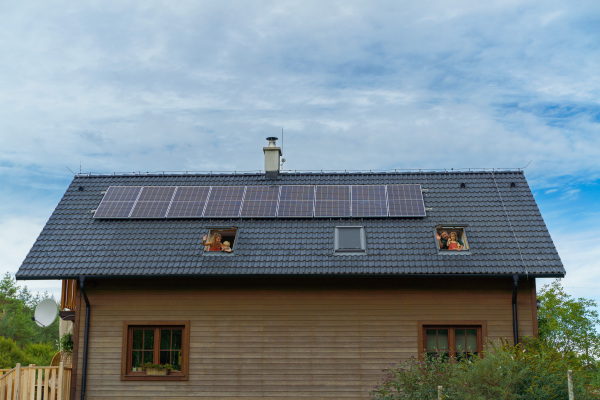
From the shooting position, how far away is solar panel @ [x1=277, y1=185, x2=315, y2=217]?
16547mm

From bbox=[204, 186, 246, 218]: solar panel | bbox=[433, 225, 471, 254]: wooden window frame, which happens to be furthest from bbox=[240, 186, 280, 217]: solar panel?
bbox=[433, 225, 471, 254]: wooden window frame

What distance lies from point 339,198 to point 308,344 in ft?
13.6

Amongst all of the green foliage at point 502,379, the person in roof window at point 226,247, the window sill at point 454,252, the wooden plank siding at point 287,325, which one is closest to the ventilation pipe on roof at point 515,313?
the wooden plank siding at point 287,325

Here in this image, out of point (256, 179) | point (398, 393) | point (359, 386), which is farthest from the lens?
point (256, 179)

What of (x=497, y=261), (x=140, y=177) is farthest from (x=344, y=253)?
(x=140, y=177)

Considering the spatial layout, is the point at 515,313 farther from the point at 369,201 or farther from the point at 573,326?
the point at 573,326

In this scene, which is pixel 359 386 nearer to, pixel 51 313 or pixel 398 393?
pixel 398 393

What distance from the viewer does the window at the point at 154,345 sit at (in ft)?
48.4

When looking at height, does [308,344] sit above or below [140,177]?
below

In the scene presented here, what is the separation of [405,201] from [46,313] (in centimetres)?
935

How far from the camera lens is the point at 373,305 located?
1484 cm

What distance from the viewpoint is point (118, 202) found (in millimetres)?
17266

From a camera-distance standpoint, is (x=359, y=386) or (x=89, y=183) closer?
(x=359, y=386)

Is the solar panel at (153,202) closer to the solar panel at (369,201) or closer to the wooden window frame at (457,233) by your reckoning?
the solar panel at (369,201)
